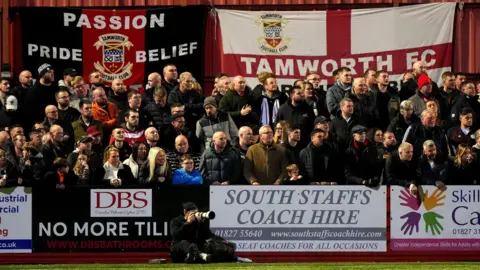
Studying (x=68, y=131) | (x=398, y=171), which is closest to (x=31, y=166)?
(x=68, y=131)

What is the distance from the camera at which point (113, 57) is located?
2589 centimetres

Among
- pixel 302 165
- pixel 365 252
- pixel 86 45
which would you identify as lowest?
pixel 365 252

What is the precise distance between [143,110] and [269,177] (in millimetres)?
2581

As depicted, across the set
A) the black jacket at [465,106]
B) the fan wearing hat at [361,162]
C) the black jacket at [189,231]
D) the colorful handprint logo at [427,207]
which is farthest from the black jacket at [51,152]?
the black jacket at [465,106]

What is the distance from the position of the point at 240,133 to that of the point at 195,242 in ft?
6.80

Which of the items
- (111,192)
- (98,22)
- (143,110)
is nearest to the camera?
(111,192)

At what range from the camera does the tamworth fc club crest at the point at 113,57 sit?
2579 centimetres

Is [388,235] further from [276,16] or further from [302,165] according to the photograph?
[276,16]

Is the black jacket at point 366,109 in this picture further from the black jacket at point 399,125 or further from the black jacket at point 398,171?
the black jacket at point 398,171

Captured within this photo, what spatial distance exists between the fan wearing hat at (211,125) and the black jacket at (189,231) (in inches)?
73.6

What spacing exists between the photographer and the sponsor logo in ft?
2.42

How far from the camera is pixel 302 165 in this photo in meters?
Result: 20.2

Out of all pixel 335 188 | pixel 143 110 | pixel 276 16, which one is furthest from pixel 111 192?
pixel 276 16

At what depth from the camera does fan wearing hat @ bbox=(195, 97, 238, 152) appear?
21.2 meters
